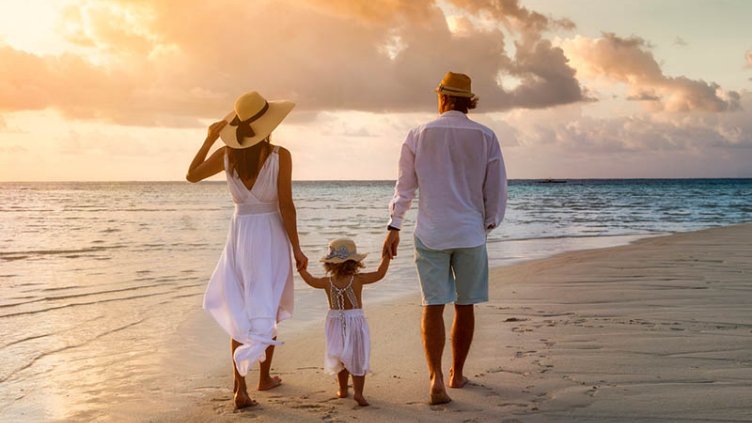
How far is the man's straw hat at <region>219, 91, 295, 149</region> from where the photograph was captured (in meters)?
4.37

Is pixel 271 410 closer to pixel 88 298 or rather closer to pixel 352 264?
pixel 352 264

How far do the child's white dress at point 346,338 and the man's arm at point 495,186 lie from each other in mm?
1023

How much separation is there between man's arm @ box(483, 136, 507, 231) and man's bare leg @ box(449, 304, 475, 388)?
61 centimetres

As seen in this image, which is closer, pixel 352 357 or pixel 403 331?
pixel 352 357

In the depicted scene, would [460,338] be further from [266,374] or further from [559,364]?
[266,374]

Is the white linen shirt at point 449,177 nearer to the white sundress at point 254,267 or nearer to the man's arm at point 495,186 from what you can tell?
the man's arm at point 495,186

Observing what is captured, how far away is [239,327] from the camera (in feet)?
14.5

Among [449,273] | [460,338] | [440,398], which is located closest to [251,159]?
[449,273]

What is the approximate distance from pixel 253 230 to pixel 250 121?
0.70m

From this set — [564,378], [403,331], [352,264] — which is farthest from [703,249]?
[352,264]

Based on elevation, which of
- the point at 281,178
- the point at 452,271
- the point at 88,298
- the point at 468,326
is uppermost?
the point at 281,178

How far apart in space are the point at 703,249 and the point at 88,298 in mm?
10303

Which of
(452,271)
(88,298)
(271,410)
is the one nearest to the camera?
(271,410)

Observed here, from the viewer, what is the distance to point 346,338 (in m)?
4.41
